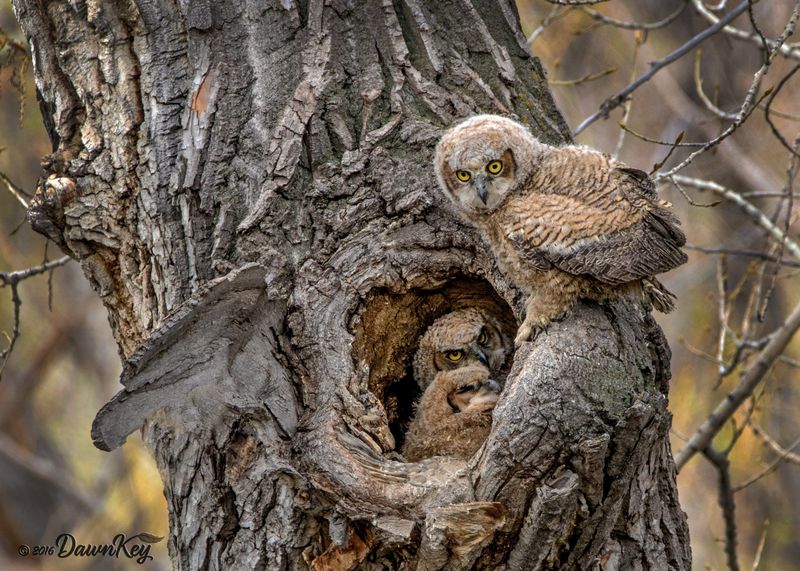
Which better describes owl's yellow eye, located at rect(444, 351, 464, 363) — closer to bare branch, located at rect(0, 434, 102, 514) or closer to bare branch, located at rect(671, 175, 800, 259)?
bare branch, located at rect(671, 175, 800, 259)

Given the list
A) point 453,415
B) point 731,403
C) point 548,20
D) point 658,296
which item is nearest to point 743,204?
point 731,403

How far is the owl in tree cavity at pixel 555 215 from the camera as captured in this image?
321cm

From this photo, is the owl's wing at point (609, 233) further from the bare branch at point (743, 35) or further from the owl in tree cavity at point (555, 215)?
the bare branch at point (743, 35)

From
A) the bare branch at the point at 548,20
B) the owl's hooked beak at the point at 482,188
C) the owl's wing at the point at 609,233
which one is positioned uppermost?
the bare branch at the point at 548,20

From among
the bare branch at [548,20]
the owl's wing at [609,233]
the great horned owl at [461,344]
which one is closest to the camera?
the owl's wing at [609,233]

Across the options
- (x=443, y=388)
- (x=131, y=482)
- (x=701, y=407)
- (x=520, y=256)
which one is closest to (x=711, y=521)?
(x=701, y=407)

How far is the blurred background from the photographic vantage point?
888 cm

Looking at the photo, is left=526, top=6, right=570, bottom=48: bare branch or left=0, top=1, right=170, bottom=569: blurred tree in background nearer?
left=526, top=6, right=570, bottom=48: bare branch

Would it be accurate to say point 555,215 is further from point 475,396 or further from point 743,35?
point 743,35

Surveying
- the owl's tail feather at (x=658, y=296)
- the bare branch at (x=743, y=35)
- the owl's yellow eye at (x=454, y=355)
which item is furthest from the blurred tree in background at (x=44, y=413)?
the owl's tail feather at (x=658, y=296)

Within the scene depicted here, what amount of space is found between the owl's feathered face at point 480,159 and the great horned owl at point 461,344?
72 centimetres

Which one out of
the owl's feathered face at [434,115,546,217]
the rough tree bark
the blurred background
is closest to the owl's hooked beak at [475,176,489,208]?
the owl's feathered face at [434,115,546,217]

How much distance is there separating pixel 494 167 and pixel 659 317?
828 cm

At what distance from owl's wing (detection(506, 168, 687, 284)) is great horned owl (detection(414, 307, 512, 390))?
848 millimetres
